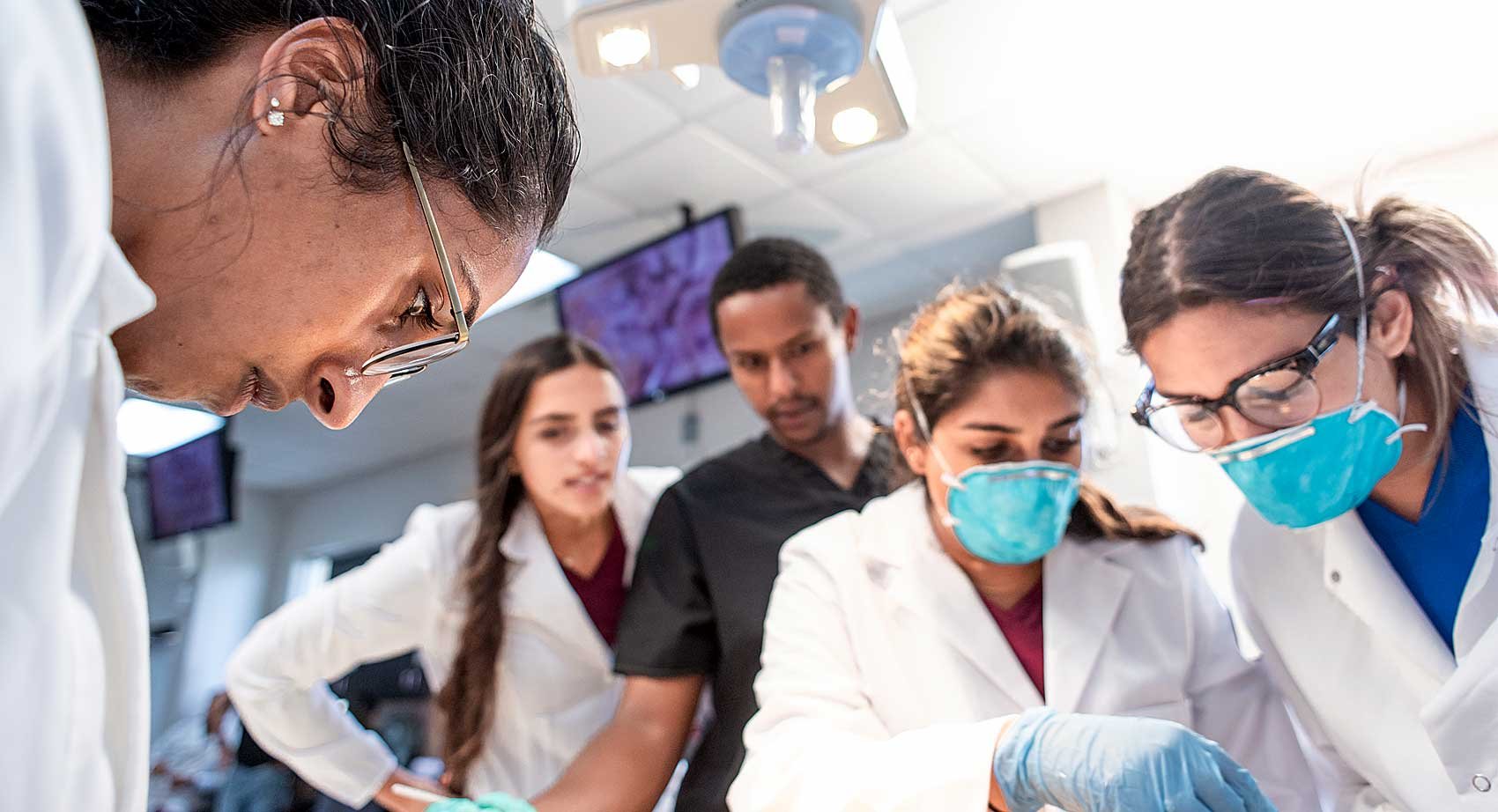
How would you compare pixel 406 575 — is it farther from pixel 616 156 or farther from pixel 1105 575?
pixel 616 156

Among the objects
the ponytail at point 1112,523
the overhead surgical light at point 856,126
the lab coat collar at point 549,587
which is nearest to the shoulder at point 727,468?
the lab coat collar at point 549,587

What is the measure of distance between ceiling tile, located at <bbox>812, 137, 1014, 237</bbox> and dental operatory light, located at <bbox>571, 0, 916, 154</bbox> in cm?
207

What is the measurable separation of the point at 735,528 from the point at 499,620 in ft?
1.85

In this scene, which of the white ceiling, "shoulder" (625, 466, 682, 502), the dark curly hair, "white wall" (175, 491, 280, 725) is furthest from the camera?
"white wall" (175, 491, 280, 725)

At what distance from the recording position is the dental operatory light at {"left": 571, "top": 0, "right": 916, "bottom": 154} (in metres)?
0.99

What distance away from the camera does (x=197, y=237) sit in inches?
24.4

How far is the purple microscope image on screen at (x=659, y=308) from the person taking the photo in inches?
124

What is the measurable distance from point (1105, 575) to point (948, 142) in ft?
6.64

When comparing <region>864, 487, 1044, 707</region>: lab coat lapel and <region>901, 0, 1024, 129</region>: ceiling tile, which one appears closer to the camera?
<region>864, 487, 1044, 707</region>: lab coat lapel

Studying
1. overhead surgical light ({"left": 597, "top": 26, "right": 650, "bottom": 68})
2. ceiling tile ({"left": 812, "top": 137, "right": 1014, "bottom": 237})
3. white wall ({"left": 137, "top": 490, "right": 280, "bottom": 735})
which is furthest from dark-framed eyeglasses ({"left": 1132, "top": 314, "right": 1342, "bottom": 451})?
white wall ({"left": 137, "top": 490, "right": 280, "bottom": 735})

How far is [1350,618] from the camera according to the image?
4.00 feet

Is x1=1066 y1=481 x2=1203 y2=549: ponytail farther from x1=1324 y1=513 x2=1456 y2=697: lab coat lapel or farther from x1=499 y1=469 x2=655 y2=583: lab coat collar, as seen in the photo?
x1=499 y1=469 x2=655 y2=583: lab coat collar

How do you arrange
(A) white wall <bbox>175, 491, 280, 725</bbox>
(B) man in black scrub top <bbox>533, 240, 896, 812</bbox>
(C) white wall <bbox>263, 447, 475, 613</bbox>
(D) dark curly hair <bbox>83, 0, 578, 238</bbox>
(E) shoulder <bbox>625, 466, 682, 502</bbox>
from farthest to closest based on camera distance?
1. (A) white wall <bbox>175, 491, 280, 725</bbox>
2. (C) white wall <bbox>263, 447, 475, 613</bbox>
3. (E) shoulder <bbox>625, 466, 682, 502</bbox>
4. (B) man in black scrub top <bbox>533, 240, 896, 812</bbox>
5. (D) dark curly hair <bbox>83, 0, 578, 238</bbox>

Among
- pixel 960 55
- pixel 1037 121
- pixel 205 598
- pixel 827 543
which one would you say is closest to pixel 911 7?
pixel 960 55
